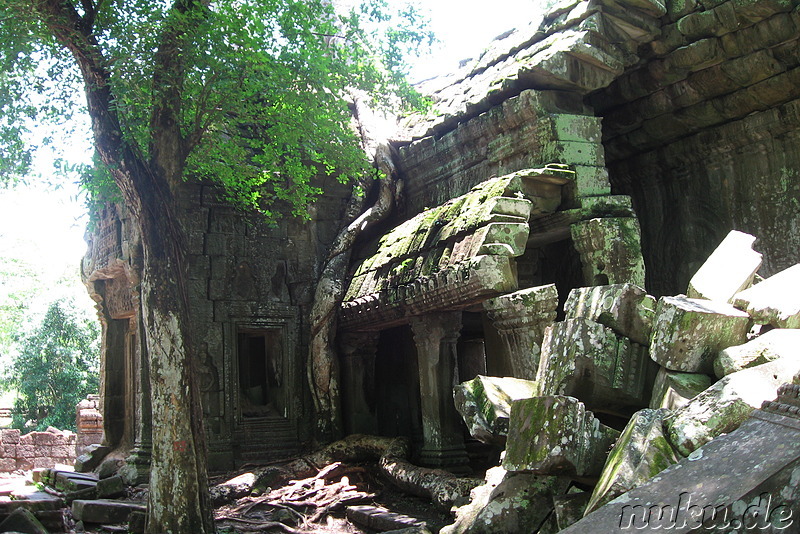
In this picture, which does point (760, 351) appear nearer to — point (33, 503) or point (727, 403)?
point (727, 403)

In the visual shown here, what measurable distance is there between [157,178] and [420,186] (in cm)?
433

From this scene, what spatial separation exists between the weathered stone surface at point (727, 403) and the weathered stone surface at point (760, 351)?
137 millimetres

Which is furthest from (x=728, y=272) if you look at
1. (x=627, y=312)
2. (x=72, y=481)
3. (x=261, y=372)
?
(x=261, y=372)

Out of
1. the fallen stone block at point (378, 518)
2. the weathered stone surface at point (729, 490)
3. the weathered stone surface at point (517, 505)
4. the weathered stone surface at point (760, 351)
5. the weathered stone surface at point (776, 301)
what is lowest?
the fallen stone block at point (378, 518)

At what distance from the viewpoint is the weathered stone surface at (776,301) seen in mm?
3939

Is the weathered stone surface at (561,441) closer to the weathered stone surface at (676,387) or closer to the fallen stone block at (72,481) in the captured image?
the weathered stone surface at (676,387)

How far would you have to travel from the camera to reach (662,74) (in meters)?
8.66

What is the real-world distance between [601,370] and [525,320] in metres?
2.32

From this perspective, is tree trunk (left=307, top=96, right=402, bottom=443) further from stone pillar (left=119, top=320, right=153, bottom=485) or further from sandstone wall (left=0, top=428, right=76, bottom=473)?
sandstone wall (left=0, top=428, right=76, bottom=473)

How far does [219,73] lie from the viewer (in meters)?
6.92

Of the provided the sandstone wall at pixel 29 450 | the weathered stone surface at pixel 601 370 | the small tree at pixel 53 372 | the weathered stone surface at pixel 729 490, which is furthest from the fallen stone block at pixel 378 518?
the small tree at pixel 53 372

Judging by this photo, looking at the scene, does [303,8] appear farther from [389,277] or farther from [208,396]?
[208,396]

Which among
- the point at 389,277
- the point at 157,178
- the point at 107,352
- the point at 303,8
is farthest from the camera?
the point at 107,352

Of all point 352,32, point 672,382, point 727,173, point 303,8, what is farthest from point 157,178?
point 727,173
